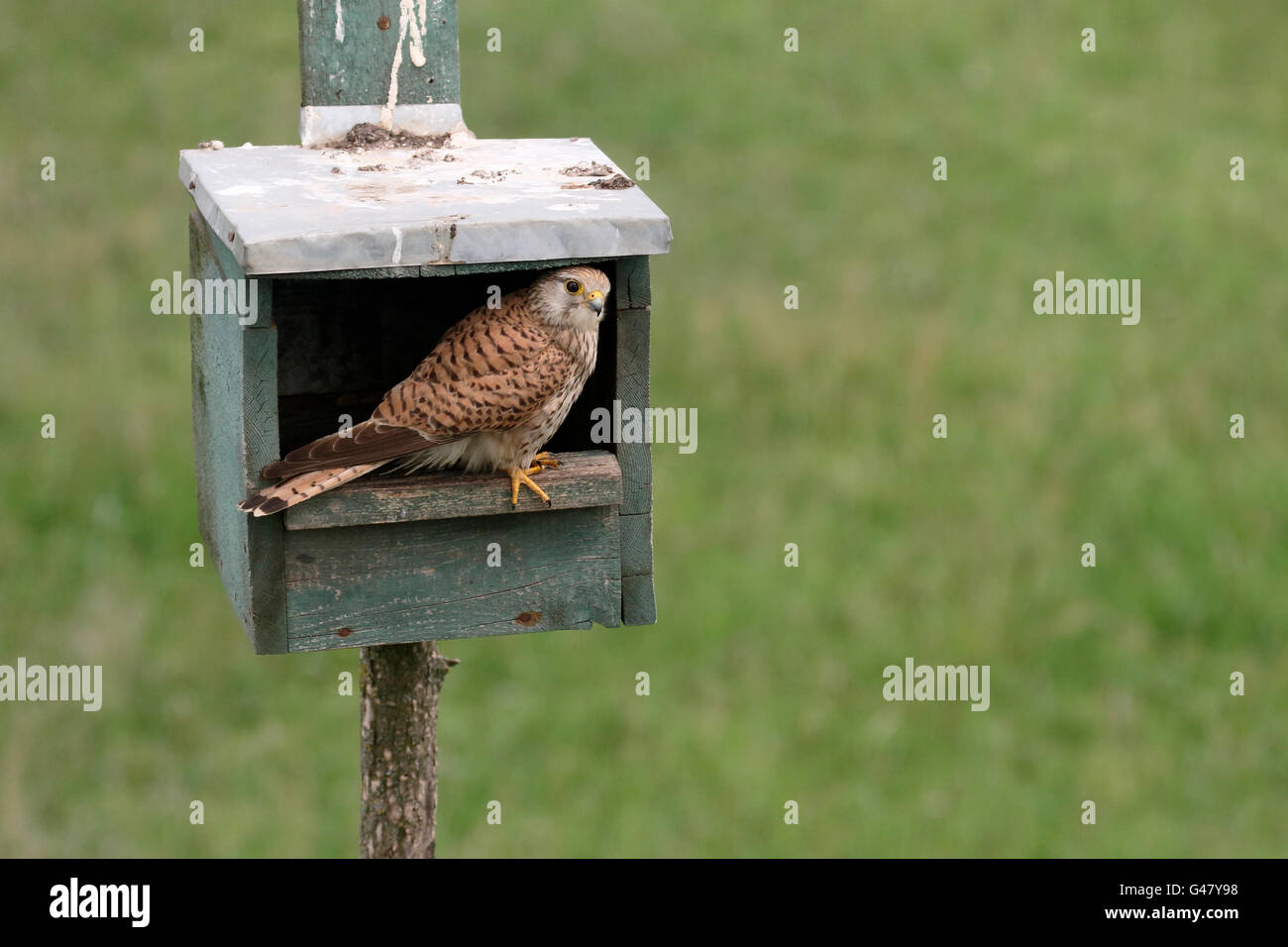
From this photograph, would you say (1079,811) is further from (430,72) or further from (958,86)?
(958,86)

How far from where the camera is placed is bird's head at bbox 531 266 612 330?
407 cm

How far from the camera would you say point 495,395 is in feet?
13.5

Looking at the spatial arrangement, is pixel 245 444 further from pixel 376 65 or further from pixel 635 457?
pixel 376 65

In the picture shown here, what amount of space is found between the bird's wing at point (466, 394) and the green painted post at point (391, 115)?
655 millimetres

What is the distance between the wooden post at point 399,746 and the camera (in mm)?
4527

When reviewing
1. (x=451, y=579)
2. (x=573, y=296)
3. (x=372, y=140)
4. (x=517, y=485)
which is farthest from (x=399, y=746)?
(x=372, y=140)

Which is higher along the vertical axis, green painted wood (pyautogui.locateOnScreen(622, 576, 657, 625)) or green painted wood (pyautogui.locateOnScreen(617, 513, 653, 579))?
green painted wood (pyautogui.locateOnScreen(617, 513, 653, 579))

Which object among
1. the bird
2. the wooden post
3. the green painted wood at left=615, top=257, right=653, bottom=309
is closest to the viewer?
the bird

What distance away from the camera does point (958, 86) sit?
13.0 m

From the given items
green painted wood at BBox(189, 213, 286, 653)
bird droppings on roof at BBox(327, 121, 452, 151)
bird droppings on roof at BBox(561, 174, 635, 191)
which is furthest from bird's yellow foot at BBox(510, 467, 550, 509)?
bird droppings on roof at BBox(327, 121, 452, 151)

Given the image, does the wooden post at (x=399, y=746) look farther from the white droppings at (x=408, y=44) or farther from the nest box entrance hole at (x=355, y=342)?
the white droppings at (x=408, y=44)

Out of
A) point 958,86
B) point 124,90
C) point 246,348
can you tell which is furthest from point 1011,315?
point 246,348

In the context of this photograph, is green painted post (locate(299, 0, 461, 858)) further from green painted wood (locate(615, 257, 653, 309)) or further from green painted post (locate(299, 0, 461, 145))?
green painted wood (locate(615, 257, 653, 309))

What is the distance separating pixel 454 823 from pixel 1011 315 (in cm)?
488
